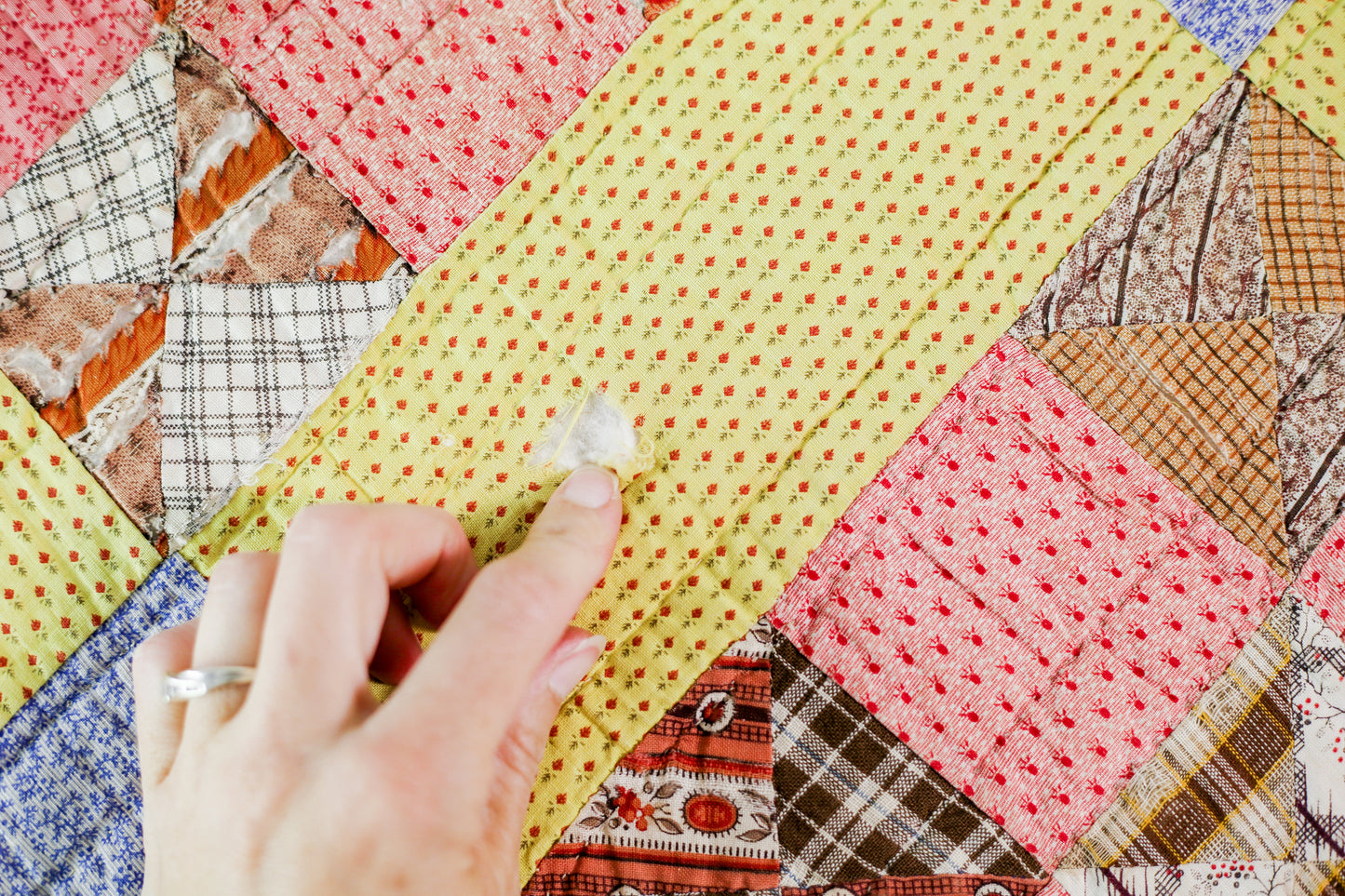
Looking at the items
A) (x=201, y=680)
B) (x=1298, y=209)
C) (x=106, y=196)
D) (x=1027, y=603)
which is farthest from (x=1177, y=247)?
(x=106, y=196)

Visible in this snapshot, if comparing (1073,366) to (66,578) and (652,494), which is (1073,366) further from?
(66,578)

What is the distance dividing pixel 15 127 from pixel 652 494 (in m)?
0.86

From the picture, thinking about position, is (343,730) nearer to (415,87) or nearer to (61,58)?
Result: (415,87)

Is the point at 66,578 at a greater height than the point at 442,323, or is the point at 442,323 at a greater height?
the point at 442,323

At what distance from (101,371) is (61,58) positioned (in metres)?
0.38

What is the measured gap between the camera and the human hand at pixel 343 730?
1.94 ft

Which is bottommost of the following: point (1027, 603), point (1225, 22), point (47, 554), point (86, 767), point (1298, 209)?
point (86, 767)

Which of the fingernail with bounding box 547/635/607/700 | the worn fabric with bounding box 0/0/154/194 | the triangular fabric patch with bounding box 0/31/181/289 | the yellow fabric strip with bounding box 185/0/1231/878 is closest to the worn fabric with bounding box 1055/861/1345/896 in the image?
the yellow fabric strip with bounding box 185/0/1231/878

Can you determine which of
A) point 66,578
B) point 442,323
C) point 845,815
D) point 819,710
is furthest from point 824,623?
point 66,578

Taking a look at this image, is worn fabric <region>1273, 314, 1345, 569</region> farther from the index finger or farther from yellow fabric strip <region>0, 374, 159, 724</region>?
yellow fabric strip <region>0, 374, 159, 724</region>

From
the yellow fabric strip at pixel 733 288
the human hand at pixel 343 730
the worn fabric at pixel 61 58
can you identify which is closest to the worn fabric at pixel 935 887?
the yellow fabric strip at pixel 733 288

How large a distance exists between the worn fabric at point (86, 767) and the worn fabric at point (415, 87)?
1.62ft

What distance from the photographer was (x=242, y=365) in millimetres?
954

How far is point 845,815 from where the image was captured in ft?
3.00
